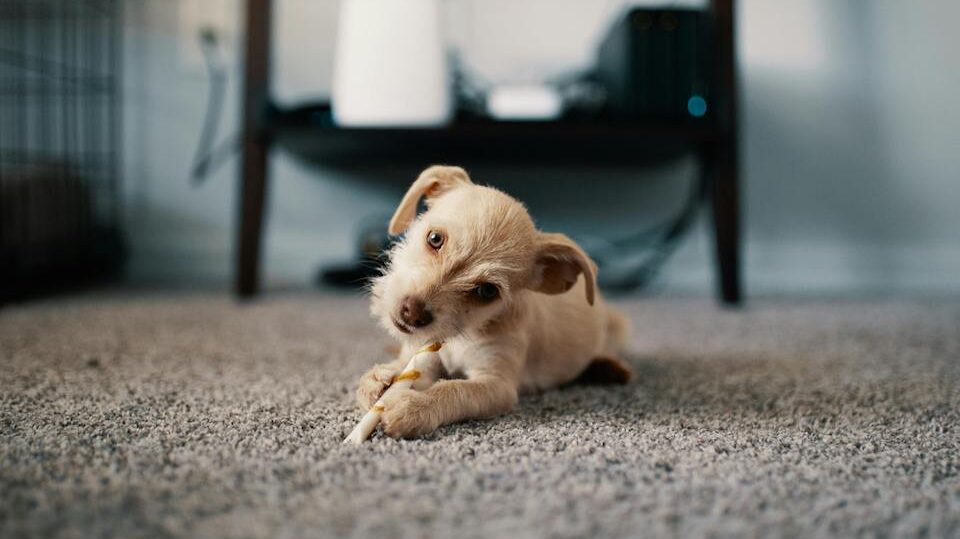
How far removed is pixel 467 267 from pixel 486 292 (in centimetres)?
4

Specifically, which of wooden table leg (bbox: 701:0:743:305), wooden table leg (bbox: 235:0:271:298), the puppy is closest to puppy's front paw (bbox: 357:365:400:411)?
the puppy

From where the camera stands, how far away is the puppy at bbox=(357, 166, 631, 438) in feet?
2.38

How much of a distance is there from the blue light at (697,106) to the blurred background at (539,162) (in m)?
0.37

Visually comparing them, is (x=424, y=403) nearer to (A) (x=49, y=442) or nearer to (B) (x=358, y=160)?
(A) (x=49, y=442)

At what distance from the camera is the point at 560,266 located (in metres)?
0.85

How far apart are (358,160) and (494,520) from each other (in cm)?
171

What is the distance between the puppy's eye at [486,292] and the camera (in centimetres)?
76

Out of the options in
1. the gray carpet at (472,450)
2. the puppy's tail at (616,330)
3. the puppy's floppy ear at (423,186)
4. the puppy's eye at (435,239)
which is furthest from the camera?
the puppy's tail at (616,330)

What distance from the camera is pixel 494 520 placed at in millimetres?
500

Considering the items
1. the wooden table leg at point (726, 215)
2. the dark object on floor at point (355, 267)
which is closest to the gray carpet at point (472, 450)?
the wooden table leg at point (726, 215)

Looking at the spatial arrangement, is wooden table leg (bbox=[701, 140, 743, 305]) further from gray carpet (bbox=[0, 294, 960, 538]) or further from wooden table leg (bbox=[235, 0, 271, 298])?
wooden table leg (bbox=[235, 0, 271, 298])

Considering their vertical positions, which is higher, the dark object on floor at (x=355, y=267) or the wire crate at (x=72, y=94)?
the wire crate at (x=72, y=94)

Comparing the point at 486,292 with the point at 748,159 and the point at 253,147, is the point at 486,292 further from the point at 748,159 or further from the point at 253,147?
the point at 748,159

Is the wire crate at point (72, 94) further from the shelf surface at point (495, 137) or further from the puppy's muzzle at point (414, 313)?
the puppy's muzzle at point (414, 313)
